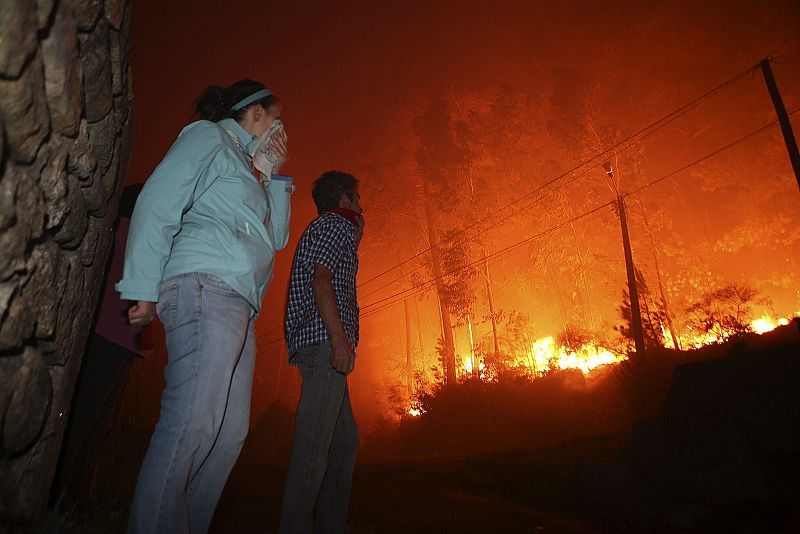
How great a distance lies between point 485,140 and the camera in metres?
23.7

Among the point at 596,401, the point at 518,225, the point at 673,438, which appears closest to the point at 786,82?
the point at 518,225

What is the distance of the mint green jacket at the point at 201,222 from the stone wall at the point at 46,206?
0.18m

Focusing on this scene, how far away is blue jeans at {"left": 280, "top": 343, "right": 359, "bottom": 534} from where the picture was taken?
198 centimetres

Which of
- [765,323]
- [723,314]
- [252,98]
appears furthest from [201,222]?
[765,323]

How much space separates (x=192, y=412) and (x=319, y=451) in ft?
2.78

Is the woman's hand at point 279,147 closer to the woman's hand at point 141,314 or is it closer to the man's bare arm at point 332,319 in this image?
the man's bare arm at point 332,319

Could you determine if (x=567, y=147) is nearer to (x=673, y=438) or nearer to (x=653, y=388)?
(x=653, y=388)

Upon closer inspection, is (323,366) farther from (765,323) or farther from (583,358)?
(765,323)

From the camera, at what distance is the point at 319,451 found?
6.70 ft

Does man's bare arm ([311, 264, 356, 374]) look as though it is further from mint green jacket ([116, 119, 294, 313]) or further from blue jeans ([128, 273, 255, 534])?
blue jeans ([128, 273, 255, 534])

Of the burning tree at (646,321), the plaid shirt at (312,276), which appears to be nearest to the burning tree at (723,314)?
the burning tree at (646,321)

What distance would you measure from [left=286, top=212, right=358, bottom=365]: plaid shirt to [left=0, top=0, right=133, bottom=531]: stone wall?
0.99 meters

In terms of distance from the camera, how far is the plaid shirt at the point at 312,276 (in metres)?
2.36

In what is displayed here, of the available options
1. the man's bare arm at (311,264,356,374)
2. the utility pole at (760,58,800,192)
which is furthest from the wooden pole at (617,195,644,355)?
the man's bare arm at (311,264,356,374)
